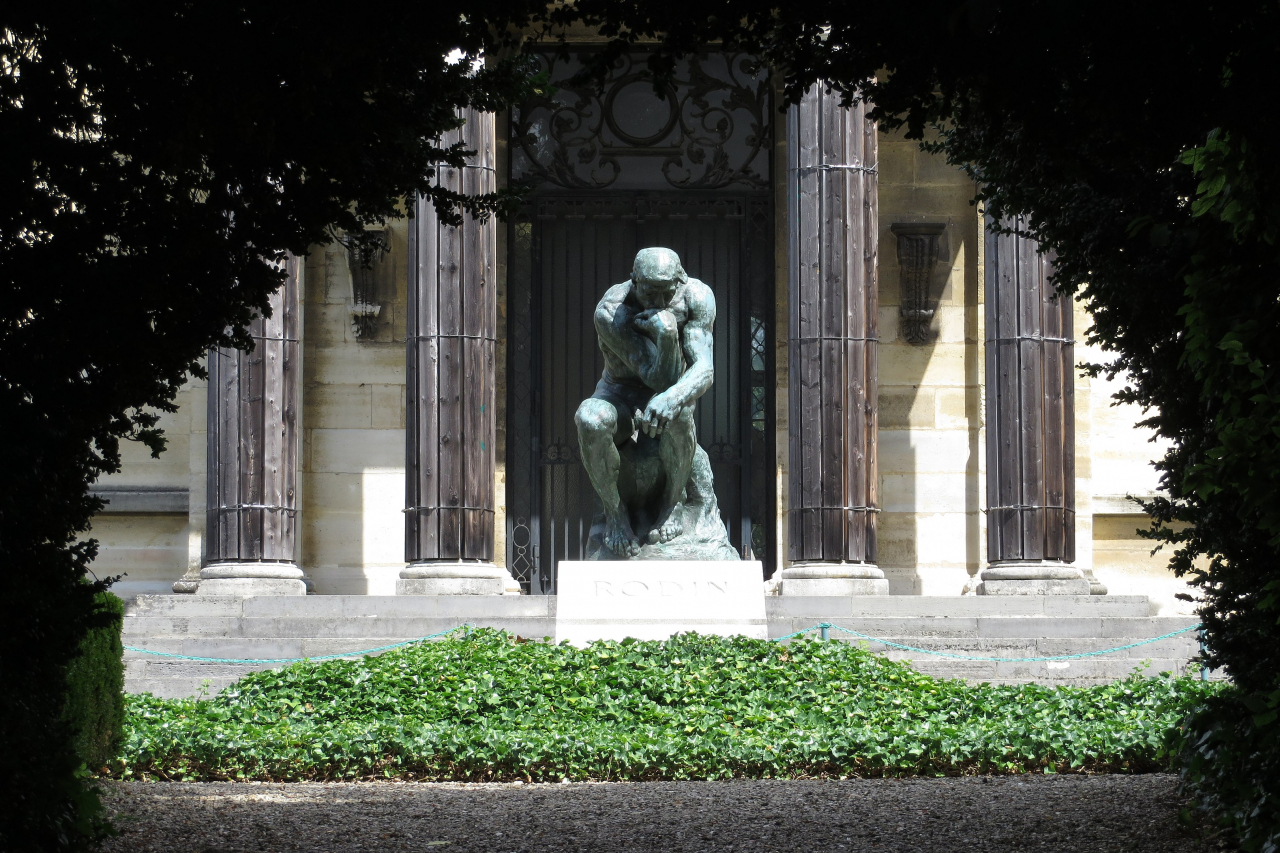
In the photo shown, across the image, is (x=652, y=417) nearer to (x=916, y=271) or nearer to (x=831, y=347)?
(x=831, y=347)

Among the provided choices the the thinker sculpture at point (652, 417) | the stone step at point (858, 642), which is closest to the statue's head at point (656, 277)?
the the thinker sculpture at point (652, 417)

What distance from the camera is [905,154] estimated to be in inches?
817

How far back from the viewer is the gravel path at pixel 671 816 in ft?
21.5

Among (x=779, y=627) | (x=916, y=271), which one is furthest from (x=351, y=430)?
(x=779, y=627)

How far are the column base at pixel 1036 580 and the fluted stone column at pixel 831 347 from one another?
1.39 m

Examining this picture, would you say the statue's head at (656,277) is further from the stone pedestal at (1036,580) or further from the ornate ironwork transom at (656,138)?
the ornate ironwork transom at (656,138)

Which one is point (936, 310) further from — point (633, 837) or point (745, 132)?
point (633, 837)

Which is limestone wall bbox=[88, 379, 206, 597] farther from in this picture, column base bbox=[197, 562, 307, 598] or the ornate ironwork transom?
the ornate ironwork transom

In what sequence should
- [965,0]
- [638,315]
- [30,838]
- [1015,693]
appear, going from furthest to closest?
[638,315] < [1015,693] < [30,838] < [965,0]

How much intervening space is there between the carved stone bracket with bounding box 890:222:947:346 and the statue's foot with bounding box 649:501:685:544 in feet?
28.6

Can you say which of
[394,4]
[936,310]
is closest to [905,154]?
[936,310]

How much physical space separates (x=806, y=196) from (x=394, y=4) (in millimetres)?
13150

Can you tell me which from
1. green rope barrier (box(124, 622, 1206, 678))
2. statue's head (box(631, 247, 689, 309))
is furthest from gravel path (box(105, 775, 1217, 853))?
green rope barrier (box(124, 622, 1206, 678))

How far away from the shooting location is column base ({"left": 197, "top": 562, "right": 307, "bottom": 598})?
17328 millimetres
